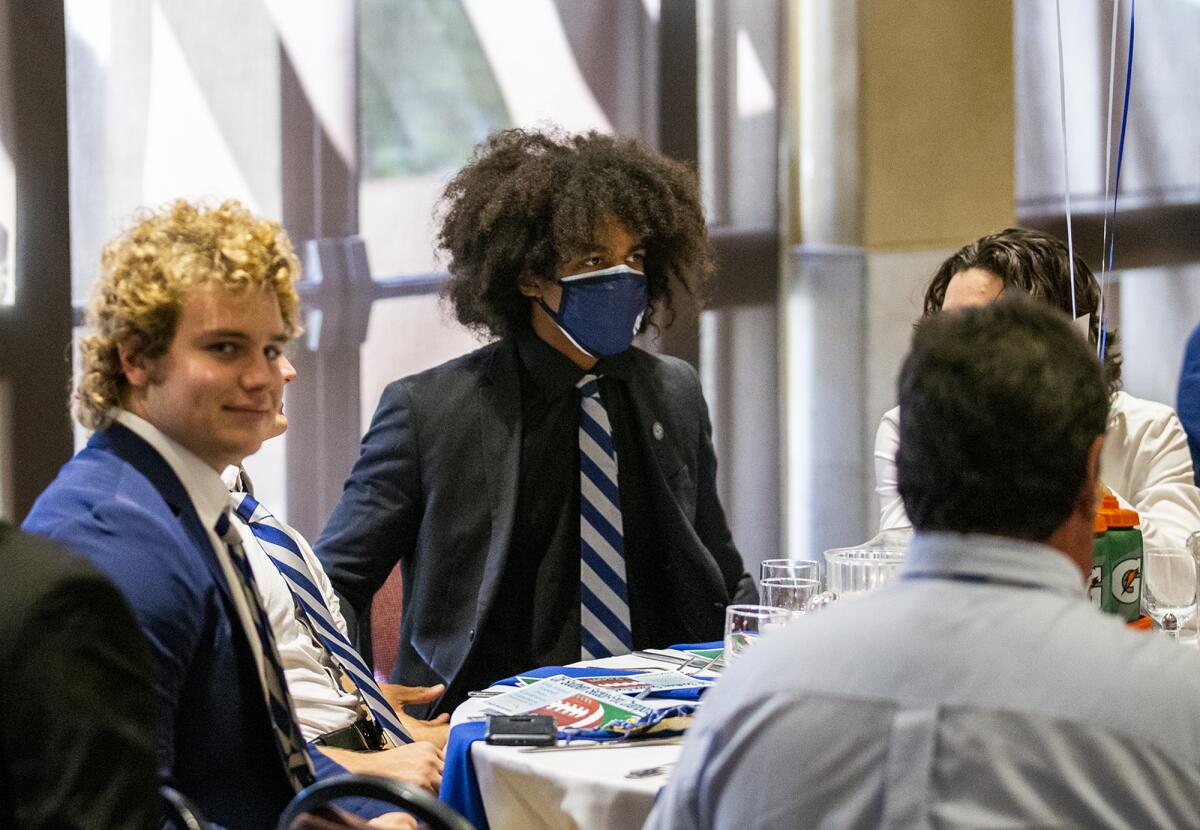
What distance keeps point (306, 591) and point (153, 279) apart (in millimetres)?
765

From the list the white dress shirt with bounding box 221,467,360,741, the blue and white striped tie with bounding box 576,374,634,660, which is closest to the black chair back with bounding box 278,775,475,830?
the white dress shirt with bounding box 221,467,360,741

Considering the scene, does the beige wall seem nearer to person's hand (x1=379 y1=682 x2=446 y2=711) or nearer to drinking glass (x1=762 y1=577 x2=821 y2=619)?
person's hand (x1=379 y1=682 x2=446 y2=711)

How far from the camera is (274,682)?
180cm

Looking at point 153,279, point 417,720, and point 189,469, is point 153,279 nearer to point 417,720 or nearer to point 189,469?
point 189,469

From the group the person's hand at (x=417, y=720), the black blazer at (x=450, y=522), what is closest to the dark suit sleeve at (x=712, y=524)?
the black blazer at (x=450, y=522)

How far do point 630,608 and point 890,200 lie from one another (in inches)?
92.7

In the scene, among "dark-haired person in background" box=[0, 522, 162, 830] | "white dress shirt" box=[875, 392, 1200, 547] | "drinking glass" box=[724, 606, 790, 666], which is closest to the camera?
"dark-haired person in background" box=[0, 522, 162, 830]

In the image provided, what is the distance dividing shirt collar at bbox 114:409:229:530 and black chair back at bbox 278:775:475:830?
0.41 meters

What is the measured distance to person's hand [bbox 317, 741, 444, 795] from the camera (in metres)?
2.20

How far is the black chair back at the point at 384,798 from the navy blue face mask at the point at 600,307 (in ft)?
5.51

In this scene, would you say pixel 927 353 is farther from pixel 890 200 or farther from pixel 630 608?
pixel 890 200

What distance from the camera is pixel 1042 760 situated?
1.11 meters

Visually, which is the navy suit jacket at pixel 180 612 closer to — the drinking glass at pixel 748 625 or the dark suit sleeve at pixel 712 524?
the drinking glass at pixel 748 625

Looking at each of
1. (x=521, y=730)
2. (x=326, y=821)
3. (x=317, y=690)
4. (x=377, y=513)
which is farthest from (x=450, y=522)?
(x=326, y=821)
